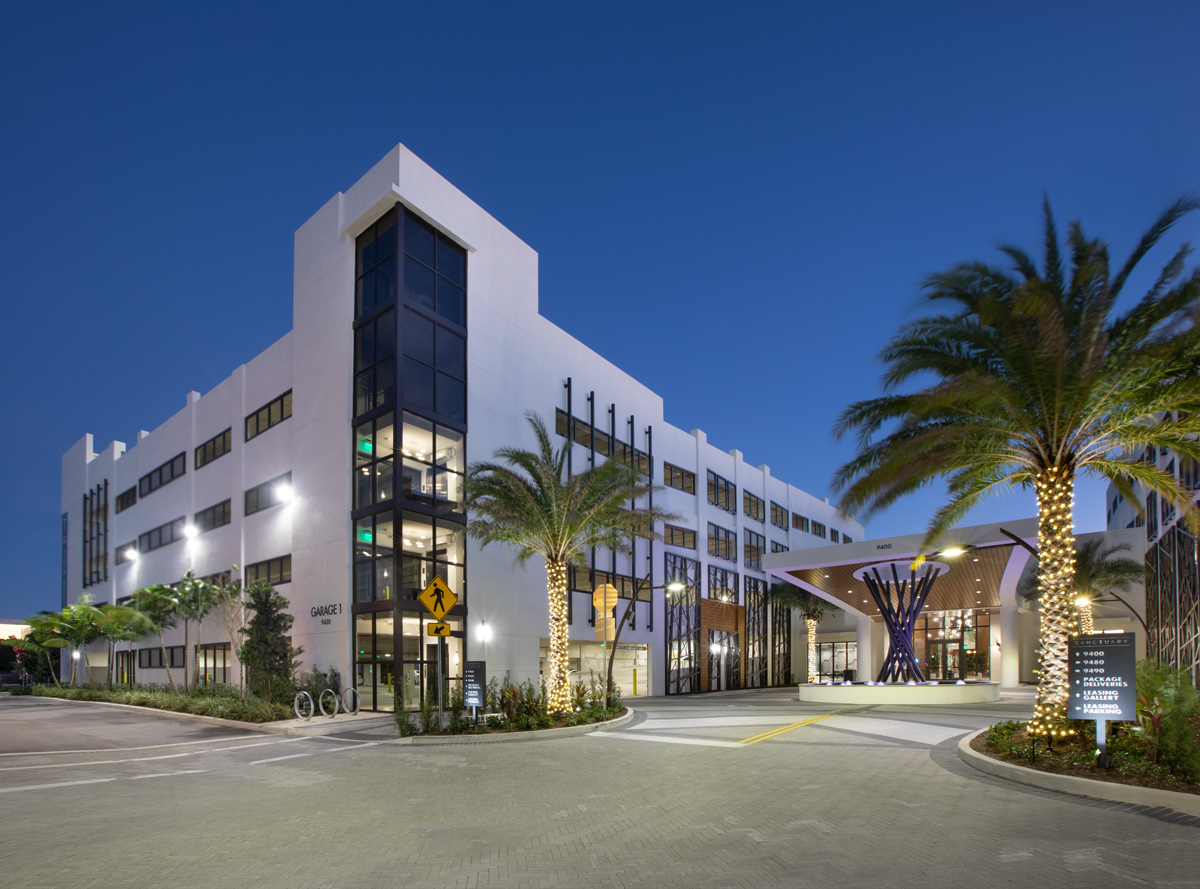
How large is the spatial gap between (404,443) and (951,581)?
27.2 metres

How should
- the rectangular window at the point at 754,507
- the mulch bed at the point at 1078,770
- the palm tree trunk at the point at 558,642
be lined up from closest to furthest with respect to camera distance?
1. the mulch bed at the point at 1078,770
2. the palm tree trunk at the point at 558,642
3. the rectangular window at the point at 754,507

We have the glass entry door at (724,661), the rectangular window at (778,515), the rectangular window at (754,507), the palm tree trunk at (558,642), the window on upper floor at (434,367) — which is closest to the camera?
the palm tree trunk at (558,642)

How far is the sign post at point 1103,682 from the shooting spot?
434 inches

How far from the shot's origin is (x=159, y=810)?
33.2ft

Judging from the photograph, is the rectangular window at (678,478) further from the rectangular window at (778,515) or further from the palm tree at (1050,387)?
the palm tree at (1050,387)

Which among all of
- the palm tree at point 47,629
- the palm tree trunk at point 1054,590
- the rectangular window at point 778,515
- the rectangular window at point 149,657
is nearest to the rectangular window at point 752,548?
the rectangular window at point 778,515

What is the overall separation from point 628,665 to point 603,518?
19.5 m

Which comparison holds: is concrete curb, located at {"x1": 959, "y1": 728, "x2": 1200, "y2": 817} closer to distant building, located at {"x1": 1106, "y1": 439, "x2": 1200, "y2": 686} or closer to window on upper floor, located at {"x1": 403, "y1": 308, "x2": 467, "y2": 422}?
distant building, located at {"x1": 1106, "y1": 439, "x2": 1200, "y2": 686}

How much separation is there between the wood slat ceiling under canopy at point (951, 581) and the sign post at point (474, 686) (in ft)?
59.2

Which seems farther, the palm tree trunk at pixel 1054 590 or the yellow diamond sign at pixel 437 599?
the yellow diamond sign at pixel 437 599

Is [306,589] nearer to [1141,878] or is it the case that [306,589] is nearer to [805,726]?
[805,726]

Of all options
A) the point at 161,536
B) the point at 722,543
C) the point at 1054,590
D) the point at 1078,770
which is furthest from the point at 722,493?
the point at 1078,770

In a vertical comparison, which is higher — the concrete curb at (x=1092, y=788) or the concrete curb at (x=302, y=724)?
the concrete curb at (x=1092, y=788)

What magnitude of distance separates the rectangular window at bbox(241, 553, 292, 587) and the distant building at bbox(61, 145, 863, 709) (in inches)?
3.5
